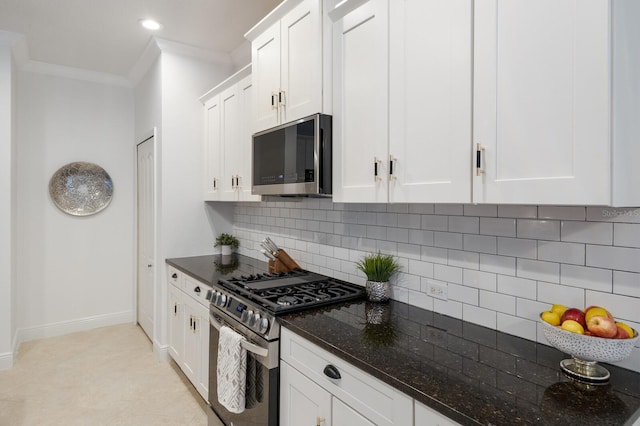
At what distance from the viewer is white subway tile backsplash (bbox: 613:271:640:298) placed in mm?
1157

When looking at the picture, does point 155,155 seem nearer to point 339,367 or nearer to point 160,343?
point 160,343

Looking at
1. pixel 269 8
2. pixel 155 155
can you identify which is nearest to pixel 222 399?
pixel 155 155

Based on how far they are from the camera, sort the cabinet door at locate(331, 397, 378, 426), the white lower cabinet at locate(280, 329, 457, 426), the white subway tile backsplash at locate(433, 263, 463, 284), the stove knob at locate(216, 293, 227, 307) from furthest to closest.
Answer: the stove knob at locate(216, 293, 227, 307) → the white subway tile backsplash at locate(433, 263, 463, 284) → the cabinet door at locate(331, 397, 378, 426) → the white lower cabinet at locate(280, 329, 457, 426)

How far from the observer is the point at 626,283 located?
3.87 feet

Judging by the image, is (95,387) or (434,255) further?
(95,387)

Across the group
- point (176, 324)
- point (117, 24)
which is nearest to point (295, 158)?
point (176, 324)

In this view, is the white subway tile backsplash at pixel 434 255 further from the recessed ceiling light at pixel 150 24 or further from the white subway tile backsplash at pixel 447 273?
the recessed ceiling light at pixel 150 24

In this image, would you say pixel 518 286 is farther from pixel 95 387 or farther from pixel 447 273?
pixel 95 387

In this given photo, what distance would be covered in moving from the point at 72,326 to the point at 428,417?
4.48m

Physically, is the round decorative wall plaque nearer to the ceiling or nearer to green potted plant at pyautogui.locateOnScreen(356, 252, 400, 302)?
the ceiling

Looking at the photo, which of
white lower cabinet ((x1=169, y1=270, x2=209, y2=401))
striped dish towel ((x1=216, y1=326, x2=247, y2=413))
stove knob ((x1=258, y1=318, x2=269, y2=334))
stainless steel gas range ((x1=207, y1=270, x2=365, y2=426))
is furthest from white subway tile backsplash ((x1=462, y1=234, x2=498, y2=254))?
white lower cabinet ((x1=169, y1=270, x2=209, y2=401))

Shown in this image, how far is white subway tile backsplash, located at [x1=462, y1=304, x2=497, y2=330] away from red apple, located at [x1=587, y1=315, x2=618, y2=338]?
0.46m

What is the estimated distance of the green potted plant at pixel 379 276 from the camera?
193cm

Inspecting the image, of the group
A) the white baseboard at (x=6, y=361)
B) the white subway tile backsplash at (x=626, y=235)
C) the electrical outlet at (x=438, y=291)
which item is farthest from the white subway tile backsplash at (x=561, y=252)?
the white baseboard at (x=6, y=361)
